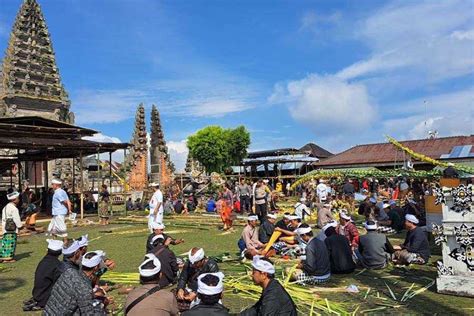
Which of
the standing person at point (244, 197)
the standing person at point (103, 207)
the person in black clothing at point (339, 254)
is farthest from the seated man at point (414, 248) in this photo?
the standing person at point (103, 207)

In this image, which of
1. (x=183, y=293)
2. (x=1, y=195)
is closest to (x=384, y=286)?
(x=183, y=293)

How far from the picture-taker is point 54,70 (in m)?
34.7

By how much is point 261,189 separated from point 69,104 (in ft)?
83.3

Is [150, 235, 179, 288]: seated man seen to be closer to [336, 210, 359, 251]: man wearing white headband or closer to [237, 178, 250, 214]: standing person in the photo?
[336, 210, 359, 251]: man wearing white headband

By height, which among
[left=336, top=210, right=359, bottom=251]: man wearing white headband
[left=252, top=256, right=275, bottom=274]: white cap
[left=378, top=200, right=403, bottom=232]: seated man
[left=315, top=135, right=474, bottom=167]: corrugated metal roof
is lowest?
[left=378, top=200, right=403, bottom=232]: seated man

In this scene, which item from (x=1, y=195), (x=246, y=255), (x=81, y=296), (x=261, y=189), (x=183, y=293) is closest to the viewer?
(x=81, y=296)

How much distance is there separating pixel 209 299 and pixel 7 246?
370 inches

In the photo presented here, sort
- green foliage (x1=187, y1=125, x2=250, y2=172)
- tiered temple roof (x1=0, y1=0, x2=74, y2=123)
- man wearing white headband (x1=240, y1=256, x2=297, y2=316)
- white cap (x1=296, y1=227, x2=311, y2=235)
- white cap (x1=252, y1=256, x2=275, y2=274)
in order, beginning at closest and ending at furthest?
man wearing white headband (x1=240, y1=256, x2=297, y2=316)
white cap (x1=252, y1=256, x2=275, y2=274)
white cap (x1=296, y1=227, x2=311, y2=235)
tiered temple roof (x1=0, y1=0, x2=74, y2=123)
green foliage (x1=187, y1=125, x2=250, y2=172)

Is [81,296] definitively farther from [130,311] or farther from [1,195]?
[1,195]

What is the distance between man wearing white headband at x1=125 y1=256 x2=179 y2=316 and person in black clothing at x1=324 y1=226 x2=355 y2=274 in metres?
5.19

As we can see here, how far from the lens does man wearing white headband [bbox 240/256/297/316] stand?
4.70 m

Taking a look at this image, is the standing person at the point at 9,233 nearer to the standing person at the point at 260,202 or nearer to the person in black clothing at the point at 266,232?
the person in black clothing at the point at 266,232

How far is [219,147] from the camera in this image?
5828cm

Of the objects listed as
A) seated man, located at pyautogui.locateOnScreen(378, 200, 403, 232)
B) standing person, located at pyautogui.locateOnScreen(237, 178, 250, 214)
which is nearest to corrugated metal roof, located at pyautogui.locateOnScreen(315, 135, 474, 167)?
standing person, located at pyautogui.locateOnScreen(237, 178, 250, 214)
